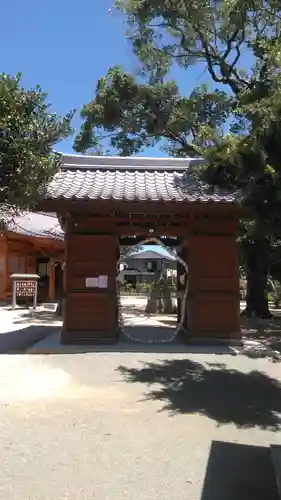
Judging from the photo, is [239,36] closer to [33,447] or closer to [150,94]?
[150,94]

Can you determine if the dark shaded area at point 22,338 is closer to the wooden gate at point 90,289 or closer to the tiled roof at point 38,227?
the wooden gate at point 90,289

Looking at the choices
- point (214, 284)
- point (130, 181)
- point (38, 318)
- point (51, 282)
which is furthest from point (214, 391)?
point (51, 282)

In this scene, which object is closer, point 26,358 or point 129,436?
point 129,436

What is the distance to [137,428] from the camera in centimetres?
548

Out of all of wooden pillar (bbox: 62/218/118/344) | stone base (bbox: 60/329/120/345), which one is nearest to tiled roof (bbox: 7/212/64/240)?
wooden pillar (bbox: 62/218/118/344)

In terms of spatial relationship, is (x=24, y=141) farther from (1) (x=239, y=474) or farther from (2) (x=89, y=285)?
(2) (x=89, y=285)

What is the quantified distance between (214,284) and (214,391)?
3772 mm

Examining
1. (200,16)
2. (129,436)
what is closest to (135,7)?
(200,16)

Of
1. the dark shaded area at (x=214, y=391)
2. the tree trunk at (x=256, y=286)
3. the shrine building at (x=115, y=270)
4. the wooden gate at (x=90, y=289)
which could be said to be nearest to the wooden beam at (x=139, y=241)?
the shrine building at (x=115, y=270)

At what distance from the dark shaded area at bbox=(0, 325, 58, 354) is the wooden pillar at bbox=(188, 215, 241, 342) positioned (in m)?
3.66

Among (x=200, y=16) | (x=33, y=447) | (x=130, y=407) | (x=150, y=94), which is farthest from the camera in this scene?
(x=150, y=94)

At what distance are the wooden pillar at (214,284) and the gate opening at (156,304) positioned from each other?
16.1 inches

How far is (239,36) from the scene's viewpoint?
15.5 m

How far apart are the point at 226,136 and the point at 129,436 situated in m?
3.44
